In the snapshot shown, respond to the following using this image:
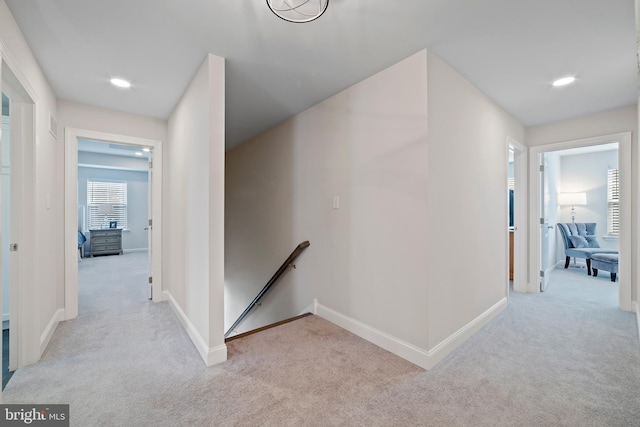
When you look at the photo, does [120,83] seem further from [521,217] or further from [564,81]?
[521,217]

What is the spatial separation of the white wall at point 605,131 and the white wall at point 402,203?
0.42m

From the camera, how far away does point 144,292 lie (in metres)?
4.00

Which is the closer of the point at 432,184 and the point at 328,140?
the point at 432,184

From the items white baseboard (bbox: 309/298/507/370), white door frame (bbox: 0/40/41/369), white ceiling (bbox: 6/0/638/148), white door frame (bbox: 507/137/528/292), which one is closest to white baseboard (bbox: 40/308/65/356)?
white door frame (bbox: 0/40/41/369)

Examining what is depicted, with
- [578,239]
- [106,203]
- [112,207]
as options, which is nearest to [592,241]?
[578,239]

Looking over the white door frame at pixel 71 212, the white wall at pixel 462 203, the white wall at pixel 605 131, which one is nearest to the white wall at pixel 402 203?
the white wall at pixel 462 203

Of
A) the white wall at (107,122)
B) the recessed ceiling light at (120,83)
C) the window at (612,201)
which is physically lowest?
the window at (612,201)

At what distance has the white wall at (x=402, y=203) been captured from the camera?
83.4 inches

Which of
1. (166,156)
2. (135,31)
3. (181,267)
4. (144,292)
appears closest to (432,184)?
(135,31)

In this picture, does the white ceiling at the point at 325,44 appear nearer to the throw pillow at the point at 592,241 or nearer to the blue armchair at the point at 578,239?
the blue armchair at the point at 578,239

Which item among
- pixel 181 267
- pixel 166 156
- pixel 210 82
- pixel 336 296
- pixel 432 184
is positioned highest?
pixel 210 82

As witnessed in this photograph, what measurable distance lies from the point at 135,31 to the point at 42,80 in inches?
48.1

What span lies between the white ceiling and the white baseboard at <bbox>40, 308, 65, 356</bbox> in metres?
2.21

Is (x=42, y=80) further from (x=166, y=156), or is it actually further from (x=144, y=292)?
(x=144, y=292)
